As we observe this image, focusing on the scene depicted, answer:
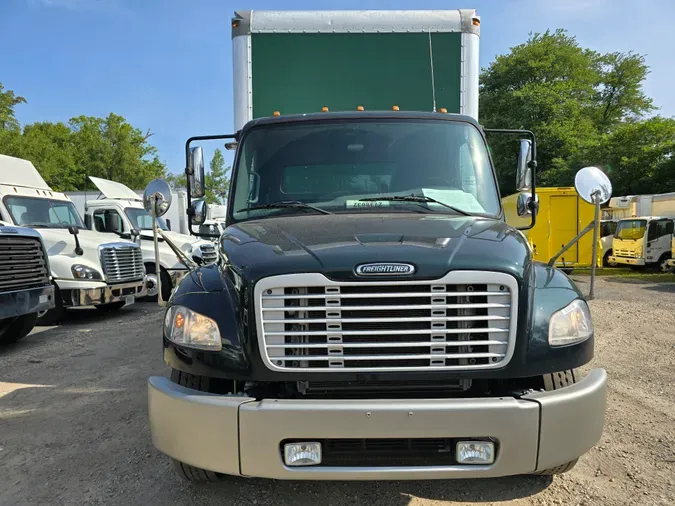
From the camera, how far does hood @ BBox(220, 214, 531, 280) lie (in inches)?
94.8

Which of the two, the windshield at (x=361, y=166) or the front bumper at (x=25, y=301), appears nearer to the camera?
the windshield at (x=361, y=166)

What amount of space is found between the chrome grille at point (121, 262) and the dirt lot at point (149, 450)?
7.77 feet

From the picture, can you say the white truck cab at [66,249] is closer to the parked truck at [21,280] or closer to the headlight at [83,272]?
the headlight at [83,272]

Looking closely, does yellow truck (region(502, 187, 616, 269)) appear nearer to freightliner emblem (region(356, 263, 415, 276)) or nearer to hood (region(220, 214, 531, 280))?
hood (region(220, 214, 531, 280))

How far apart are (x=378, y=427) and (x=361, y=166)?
1998 millimetres

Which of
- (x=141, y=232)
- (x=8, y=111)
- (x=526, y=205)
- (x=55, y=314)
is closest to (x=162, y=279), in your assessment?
(x=141, y=232)

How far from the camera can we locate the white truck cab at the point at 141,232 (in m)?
11.1

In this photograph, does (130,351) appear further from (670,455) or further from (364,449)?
(670,455)

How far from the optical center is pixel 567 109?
33.2 metres

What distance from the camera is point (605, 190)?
3520 millimetres

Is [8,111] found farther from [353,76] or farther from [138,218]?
[353,76]

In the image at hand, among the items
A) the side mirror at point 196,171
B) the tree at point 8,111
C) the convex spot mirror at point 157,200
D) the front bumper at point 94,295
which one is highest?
the tree at point 8,111

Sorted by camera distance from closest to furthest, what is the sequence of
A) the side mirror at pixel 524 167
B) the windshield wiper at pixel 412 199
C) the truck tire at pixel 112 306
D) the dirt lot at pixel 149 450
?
the dirt lot at pixel 149 450 < the windshield wiper at pixel 412 199 < the side mirror at pixel 524 167 < the truck tire at pixel 112 306

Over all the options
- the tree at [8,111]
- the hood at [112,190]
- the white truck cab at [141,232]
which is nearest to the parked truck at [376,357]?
the white truck cab at [141,232]
